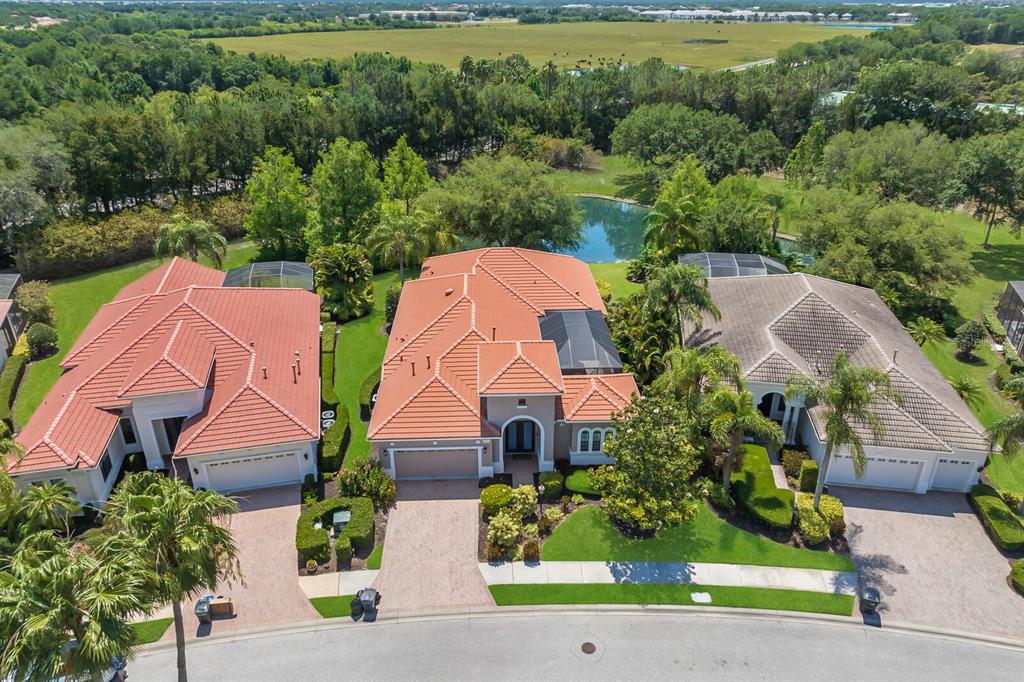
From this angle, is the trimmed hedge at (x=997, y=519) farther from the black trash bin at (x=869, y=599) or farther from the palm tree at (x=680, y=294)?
the palm tree at (x=680, y=294)

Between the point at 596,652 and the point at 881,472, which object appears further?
the point at 881,472

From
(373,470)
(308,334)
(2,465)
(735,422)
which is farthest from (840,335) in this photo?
(2,465)

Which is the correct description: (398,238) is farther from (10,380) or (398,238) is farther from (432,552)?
(432,552)

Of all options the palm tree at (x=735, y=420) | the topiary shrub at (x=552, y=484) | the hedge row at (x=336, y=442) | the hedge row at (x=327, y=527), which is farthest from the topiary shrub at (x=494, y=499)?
the palm tree at (x=735, y=420)

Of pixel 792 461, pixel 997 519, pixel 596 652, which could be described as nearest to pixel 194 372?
pixel 596 652

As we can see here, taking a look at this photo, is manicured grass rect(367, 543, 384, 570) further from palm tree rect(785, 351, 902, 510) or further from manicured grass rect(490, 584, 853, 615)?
palm tree rect(785, 351, 902, 510)

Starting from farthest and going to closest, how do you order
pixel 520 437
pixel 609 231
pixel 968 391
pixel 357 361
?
1. pixel 609 231
2. pixel 357 361
3. pixel 968 391
4. pixel 520 437
